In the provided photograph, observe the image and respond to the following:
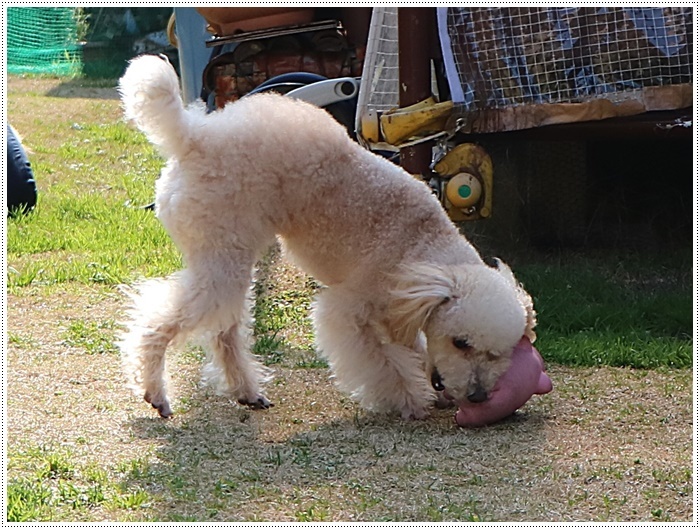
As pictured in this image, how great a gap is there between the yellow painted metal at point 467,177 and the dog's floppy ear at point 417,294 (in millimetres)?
1360

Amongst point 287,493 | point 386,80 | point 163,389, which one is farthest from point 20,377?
point 386,80

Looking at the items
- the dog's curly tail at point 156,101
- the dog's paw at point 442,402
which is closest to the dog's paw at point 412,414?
the dog's paw at point 442,402

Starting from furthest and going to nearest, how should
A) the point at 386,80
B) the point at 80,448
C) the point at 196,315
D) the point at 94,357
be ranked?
the point at 386,80 < the point at 94,357 < the point at 196,315 < the point at 80,448

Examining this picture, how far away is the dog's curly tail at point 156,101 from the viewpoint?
3283mm

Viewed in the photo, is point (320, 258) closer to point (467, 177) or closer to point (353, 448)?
point (353, 448)

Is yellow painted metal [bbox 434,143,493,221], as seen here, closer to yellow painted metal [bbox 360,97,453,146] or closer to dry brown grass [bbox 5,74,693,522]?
yellow painted metal [bbox 360,97,453,146]

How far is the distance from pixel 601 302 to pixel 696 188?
70 cm

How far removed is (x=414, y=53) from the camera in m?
4.73

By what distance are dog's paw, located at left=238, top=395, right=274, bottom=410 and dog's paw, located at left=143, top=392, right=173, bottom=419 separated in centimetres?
30

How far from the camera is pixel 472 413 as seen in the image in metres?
3.38

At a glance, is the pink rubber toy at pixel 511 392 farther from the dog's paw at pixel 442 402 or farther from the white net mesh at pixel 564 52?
the white net mesh at pixel 564 52

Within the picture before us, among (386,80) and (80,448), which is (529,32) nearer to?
(386,80)

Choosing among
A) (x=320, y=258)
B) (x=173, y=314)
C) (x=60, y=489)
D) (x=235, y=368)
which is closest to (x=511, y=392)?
(x=320, y=258)

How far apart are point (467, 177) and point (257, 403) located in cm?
167
